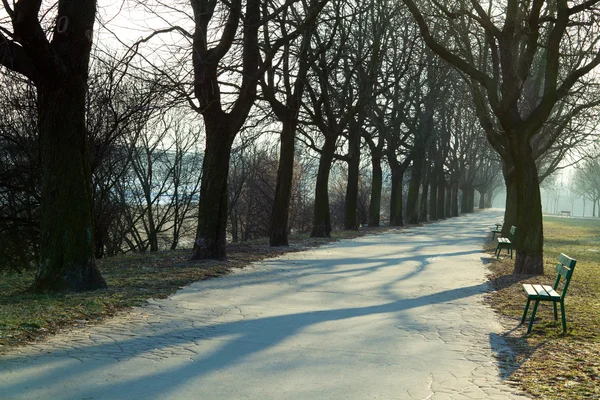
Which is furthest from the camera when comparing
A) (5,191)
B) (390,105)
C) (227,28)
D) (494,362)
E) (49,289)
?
(390,105)

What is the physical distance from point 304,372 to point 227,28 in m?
9.91

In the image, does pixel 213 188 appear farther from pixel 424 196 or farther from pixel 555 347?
pixel 424 196

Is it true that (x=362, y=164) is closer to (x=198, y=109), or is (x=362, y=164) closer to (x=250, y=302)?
(x=198, y=109)

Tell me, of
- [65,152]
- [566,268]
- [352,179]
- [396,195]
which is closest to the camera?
[566,268]

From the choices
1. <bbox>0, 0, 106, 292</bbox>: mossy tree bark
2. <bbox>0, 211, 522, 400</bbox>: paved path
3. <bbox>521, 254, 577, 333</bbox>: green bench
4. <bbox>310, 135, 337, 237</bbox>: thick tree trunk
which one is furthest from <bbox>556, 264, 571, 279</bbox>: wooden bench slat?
<bbox>310, 135, 337, 237</bbox>: thick tree trunk

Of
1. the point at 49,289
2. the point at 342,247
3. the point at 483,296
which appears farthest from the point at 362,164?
the point at 49,289

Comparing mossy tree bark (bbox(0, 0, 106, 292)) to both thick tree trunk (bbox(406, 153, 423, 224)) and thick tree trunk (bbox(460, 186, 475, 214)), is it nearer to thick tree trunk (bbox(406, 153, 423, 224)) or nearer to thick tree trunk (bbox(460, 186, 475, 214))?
thick tree trunk (bbox(406, 153, 423, 224))

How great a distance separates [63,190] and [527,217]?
10.0 meters

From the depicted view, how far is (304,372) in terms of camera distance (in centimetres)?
598

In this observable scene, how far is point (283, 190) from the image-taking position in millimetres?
21062

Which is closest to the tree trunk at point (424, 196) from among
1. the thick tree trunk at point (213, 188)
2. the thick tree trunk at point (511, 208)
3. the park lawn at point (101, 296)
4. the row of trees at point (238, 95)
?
the row of trees at point (238, 95)

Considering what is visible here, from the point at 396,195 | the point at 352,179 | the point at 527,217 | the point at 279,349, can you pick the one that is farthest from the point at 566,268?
the point at 396,195

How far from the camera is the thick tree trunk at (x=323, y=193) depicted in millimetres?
25766

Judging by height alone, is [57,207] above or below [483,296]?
→ above
